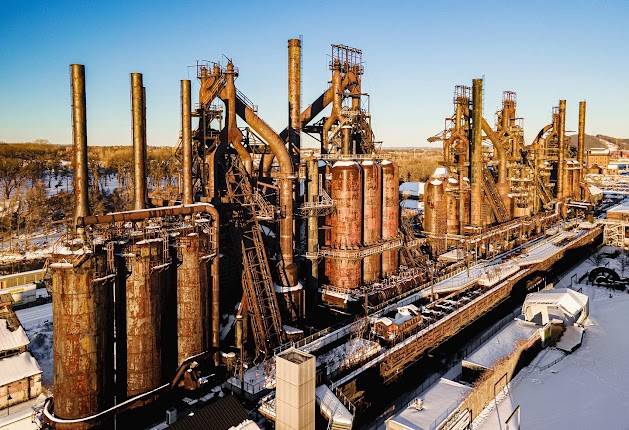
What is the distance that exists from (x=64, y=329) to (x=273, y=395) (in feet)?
28.6

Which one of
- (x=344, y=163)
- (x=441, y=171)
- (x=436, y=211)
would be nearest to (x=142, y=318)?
(x=344, y=163)

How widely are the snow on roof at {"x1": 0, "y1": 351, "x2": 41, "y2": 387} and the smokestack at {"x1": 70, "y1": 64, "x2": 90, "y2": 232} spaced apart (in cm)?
951

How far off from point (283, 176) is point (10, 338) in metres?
16.6

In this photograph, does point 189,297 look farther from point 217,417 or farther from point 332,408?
point 332,408

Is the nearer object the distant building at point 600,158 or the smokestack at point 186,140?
the smokestack at point 186,140

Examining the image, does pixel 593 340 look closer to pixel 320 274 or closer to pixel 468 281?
pixel 468 281

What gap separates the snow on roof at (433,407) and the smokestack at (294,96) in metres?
18.4

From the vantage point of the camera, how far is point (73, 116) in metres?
20.8

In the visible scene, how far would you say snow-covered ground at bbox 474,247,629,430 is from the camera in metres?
22.8

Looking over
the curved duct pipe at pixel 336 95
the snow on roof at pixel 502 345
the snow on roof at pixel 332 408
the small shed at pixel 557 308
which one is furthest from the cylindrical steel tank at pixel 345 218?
the snow on roof at pixel 332 408

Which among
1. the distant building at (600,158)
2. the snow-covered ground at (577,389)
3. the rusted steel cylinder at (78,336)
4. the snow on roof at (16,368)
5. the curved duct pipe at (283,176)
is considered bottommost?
the snow-covered ground at (577,389)

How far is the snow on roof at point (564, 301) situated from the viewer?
34125mm

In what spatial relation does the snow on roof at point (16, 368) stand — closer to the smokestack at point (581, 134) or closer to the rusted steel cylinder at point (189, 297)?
the rusted steel cylinder at point (189, 297)

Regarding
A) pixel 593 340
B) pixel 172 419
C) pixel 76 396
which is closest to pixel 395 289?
pixel 593 340
